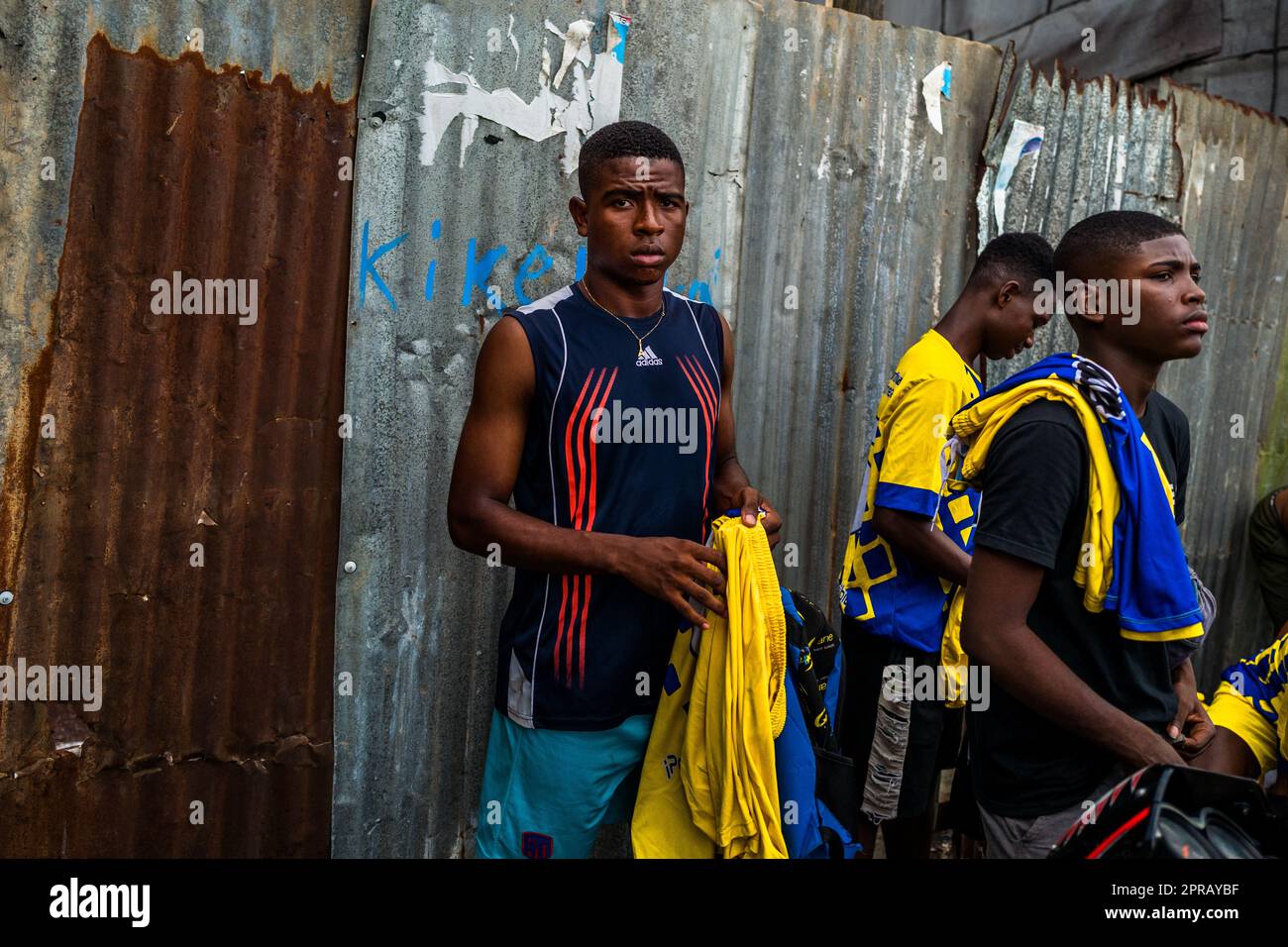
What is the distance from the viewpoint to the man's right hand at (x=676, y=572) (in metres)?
2.34

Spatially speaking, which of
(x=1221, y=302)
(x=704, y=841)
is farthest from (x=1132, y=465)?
(x=1221, y=302)

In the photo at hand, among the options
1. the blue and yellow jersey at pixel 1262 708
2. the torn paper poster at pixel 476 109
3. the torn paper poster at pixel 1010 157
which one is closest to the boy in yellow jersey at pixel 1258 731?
the blue and yellow jersey at pixel 1262 708

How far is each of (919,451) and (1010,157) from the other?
165 cm

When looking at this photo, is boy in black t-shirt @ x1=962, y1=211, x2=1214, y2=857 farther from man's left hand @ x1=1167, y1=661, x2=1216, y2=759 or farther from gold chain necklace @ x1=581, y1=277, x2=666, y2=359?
gold chain necklace @ x1=581, y1=277, x2=666, y2=359

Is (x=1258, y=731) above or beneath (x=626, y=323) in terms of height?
beneath

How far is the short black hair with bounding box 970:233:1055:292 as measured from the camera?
353 centimetres

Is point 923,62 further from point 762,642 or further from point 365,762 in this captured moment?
point 365,762

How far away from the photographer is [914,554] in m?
3.23

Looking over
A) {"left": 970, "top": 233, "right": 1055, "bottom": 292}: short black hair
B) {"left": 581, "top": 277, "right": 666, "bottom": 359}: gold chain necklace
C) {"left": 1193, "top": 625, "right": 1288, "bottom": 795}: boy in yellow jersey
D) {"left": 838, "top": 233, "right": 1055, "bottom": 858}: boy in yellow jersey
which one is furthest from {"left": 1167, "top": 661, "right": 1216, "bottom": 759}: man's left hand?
{"left": 970, "top": 233, "right": 1055, "bottom": 292}: short black hair

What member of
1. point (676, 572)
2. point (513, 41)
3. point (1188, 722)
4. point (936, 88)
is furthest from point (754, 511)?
point (936, 88)

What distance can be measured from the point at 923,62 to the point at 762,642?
8.53 ft

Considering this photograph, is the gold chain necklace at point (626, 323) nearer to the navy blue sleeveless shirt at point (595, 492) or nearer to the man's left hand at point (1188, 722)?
the navy blue sleeveless shirt at point (595, 492)

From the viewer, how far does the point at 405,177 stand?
3.15m

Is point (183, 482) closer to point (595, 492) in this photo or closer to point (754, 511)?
point (595, 492)
